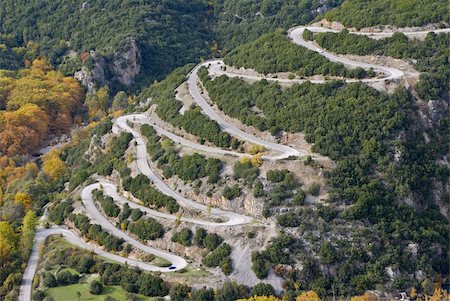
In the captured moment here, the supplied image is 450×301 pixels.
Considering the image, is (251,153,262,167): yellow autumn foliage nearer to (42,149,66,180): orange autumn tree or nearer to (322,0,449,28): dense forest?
(322,0,449,28): dense forest

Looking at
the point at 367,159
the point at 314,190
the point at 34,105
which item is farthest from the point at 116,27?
the point at 314,190

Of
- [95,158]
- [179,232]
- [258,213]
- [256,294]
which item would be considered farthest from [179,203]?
[95,158]

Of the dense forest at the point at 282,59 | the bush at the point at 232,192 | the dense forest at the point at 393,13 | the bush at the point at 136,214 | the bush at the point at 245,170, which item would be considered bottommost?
the bush at the point at 136,214

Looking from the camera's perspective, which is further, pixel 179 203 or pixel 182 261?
pixel 179 203

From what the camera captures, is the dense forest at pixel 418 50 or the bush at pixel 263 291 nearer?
the bush at pixel 263 291

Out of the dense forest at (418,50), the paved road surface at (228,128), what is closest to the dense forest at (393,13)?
the dense forest at (418,50)

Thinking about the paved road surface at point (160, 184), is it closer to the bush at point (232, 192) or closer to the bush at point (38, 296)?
the bush at point (232, 192)

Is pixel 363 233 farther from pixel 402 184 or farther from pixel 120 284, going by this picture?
pixel 120 284
